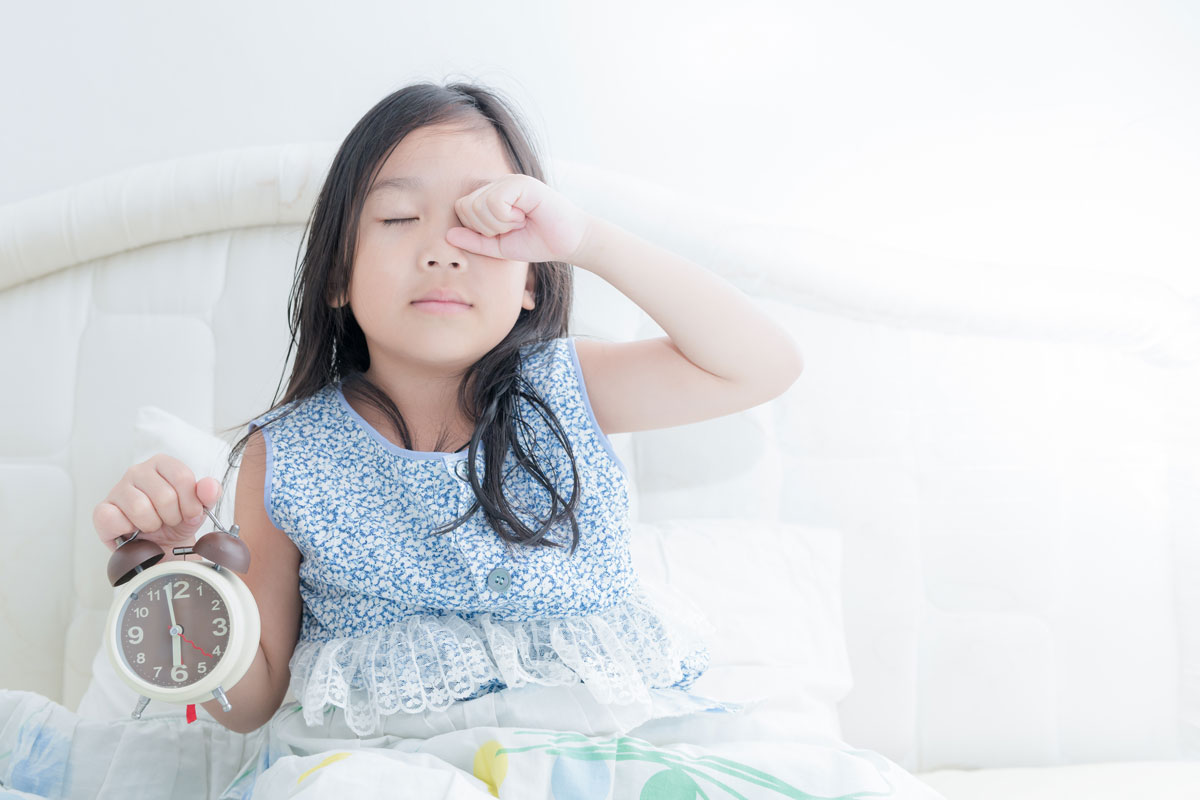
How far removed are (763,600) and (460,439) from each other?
45 cm

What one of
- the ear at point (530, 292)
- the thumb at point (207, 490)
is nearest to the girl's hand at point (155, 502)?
the thumb at point (207, 490)

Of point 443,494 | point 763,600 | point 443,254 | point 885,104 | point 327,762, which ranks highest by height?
point 885,104

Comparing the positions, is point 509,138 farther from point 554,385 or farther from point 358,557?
point 358,557

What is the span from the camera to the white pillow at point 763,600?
0.98 m

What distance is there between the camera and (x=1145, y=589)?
1257 millimetres

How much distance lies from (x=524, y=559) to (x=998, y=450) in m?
0.79

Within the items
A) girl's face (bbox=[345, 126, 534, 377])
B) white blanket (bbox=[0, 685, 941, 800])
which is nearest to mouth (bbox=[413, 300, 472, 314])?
girl's face (bbox=[345, 126, 534, 377])

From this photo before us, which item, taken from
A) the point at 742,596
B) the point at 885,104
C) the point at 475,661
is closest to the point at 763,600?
the point at 742,596

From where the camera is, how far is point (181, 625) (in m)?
0.66

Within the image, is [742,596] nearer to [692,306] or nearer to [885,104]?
[692,306]

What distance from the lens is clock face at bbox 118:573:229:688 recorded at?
0.65m

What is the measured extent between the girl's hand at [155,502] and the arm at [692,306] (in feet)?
1.23

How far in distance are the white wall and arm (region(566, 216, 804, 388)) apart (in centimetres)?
64

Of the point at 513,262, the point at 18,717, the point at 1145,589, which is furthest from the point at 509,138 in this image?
the point at 1145,589
